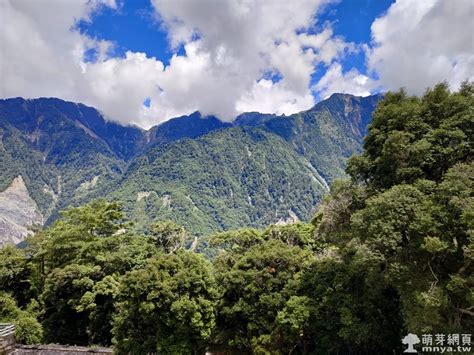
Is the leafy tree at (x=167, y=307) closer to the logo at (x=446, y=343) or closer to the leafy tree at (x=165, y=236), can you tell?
the logo at (x=446, y=343)

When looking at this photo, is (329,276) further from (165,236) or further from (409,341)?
(165,236)

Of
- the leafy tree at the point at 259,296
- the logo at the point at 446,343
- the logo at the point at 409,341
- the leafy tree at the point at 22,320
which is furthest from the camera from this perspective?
the leafy tree at the point at 22,320

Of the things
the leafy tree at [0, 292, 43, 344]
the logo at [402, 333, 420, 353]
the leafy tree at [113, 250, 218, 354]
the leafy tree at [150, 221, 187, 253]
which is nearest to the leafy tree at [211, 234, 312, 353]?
the leafy tree at [113, 250, 218, 354]

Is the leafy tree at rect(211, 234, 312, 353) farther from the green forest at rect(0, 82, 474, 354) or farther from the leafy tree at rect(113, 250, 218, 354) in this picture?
the leafy tree at rect(113, 250, 218, 354)

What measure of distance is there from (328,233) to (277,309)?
4.64 meters

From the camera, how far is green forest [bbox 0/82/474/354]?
41.3 ft

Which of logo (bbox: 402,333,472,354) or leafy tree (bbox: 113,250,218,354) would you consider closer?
logo (bbox: 402,333,472,354)

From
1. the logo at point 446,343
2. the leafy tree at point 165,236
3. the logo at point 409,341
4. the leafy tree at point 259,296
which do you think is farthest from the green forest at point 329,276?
the leafy tree at point 165,236

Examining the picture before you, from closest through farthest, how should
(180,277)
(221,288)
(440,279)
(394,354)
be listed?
(440,279) < (394,354) < (180,277) < (221,288)

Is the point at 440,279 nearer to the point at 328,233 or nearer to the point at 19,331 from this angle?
the point at 328,233

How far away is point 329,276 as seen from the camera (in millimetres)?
17875

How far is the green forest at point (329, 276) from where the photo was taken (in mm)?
12602

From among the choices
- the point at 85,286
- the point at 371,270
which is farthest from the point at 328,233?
the point at 85,286

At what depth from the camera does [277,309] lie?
18812mm
